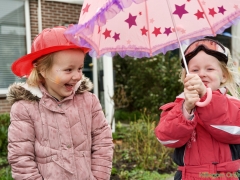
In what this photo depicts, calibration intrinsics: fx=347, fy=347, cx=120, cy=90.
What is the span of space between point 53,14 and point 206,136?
271 inches

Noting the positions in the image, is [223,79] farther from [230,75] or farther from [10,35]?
[10,35]

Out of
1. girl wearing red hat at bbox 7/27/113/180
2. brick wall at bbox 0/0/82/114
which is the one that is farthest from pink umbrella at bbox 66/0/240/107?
brick wall at bbox 0/0/82/114

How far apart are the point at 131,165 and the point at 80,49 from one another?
341cm

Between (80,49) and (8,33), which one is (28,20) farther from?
(80,49)

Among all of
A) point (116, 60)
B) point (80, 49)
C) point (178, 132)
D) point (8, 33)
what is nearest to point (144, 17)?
point (80, 49)

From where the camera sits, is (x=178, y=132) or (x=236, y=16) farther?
(x=236, y=16)

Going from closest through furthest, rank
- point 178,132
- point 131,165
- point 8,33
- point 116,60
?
point 178,132 → point 131,165 → point 8,33 → point 116,60

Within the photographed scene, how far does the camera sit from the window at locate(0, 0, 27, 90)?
7.77 meters

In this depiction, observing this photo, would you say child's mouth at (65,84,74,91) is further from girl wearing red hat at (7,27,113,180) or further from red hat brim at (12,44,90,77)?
red hat brim at (12,44,90,77)

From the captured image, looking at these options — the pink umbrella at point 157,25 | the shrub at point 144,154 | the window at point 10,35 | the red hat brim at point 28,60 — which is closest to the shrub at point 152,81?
the window at point 10,35

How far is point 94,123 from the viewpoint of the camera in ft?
8.07

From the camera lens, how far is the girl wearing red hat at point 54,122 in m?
2.25

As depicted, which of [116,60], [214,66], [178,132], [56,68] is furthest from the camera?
[116,60]

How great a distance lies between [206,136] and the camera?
2131 millimetres
